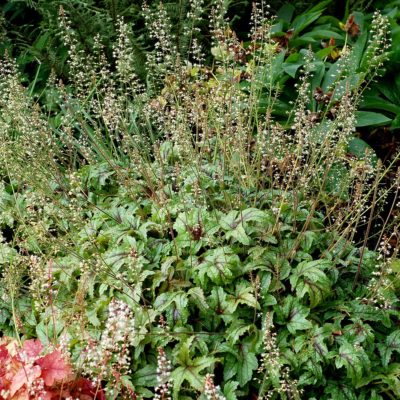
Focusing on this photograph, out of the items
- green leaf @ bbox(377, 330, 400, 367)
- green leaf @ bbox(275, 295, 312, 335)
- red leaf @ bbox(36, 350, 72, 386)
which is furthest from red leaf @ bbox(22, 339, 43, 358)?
green leaf @ bbox(377, 330, 400, 367)

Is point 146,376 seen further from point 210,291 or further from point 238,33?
point 238,33

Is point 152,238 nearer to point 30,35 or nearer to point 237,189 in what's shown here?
point 237,189

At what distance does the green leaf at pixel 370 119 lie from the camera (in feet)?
14.6

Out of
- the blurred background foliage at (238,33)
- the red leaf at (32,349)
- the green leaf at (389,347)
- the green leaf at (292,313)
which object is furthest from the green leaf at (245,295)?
the blurred background foliage at (238,33)

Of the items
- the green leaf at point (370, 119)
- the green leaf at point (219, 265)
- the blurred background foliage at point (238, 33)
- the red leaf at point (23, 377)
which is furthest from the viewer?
the blurred background foliage at point (238, 33)

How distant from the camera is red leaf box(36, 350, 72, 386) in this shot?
→ 8.46ft

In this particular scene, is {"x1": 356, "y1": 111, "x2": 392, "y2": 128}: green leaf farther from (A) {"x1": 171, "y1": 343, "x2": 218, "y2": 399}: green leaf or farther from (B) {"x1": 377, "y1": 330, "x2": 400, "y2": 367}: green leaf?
(A) {"x1": 171, "y1": 343, "x2": 218, "y2": 399}: green leaf

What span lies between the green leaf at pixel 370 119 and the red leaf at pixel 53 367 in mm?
2771

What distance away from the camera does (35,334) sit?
10.8 feet

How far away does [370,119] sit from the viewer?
4480 millimetres

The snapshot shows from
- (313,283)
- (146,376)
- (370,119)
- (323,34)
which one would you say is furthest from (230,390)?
(323,34)

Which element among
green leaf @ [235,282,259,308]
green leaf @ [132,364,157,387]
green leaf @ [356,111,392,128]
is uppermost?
green leaf @ [356,111,392,128]

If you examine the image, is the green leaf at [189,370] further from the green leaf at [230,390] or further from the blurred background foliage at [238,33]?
the blurred background foliage at [238,33]

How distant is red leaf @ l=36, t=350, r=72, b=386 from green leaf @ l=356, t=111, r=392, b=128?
9.09 ft
